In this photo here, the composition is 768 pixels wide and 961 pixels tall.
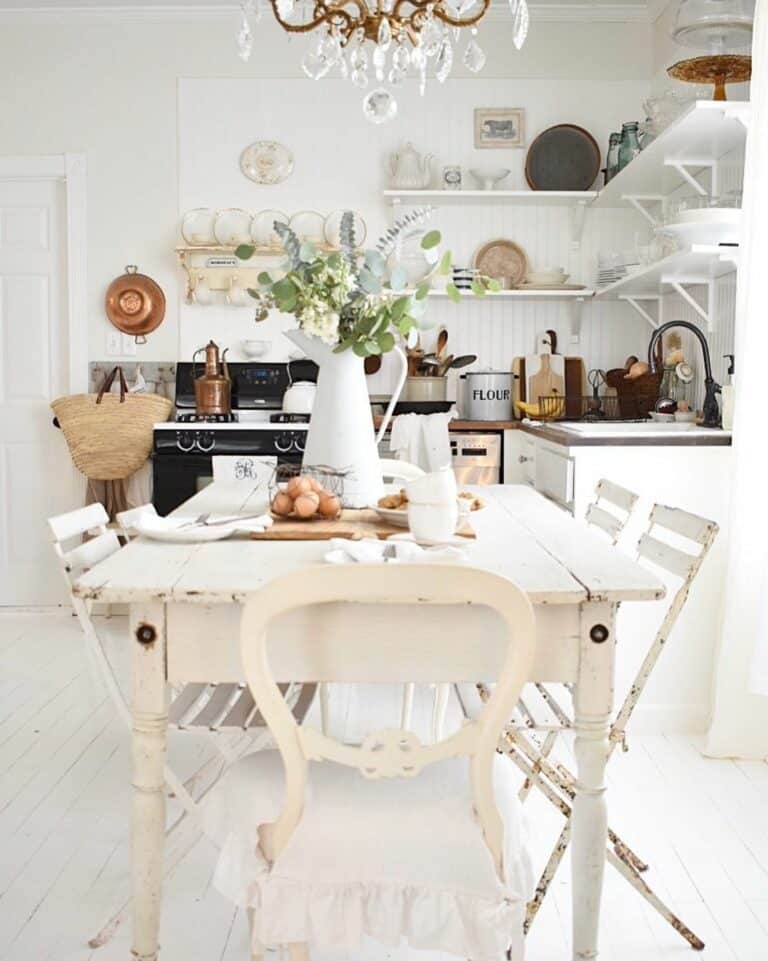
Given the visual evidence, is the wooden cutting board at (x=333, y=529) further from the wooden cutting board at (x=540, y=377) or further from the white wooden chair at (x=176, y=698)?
the wooden cutting board at (x=540, y=377)

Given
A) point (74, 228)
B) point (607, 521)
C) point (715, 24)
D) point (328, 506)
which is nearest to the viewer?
point (328, 506)

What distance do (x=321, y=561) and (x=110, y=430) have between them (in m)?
3.20

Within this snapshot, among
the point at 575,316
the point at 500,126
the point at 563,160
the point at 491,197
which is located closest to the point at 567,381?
the point at 575,316

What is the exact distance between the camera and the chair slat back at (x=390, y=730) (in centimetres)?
142

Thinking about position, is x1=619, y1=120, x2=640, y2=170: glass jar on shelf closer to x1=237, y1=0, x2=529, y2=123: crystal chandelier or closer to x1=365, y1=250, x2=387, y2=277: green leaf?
x1=237, y1=0, x2=529, y2=123: crystal chandelier

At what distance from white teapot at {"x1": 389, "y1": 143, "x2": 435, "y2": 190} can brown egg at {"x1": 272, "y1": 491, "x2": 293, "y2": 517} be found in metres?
3.13

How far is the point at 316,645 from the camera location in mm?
1667

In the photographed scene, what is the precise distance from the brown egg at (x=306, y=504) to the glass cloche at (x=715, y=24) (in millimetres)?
2134

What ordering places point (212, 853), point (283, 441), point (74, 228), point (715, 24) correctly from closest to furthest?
point (212, 853) → point (715, 24) → point (283, 441) → point (74, 228)

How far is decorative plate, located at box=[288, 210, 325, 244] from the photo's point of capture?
16.9 ft

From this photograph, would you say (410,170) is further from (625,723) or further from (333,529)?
(625,723)

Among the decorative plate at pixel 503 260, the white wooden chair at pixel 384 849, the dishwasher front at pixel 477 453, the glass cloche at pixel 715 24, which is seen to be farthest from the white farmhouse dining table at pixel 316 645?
the decorative plate at pixel 503 260

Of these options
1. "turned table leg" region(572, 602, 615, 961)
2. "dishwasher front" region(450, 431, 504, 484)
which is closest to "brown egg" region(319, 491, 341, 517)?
"turned table leg" region(572, 602, 615, 961)

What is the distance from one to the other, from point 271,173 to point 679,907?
12.9 ft
